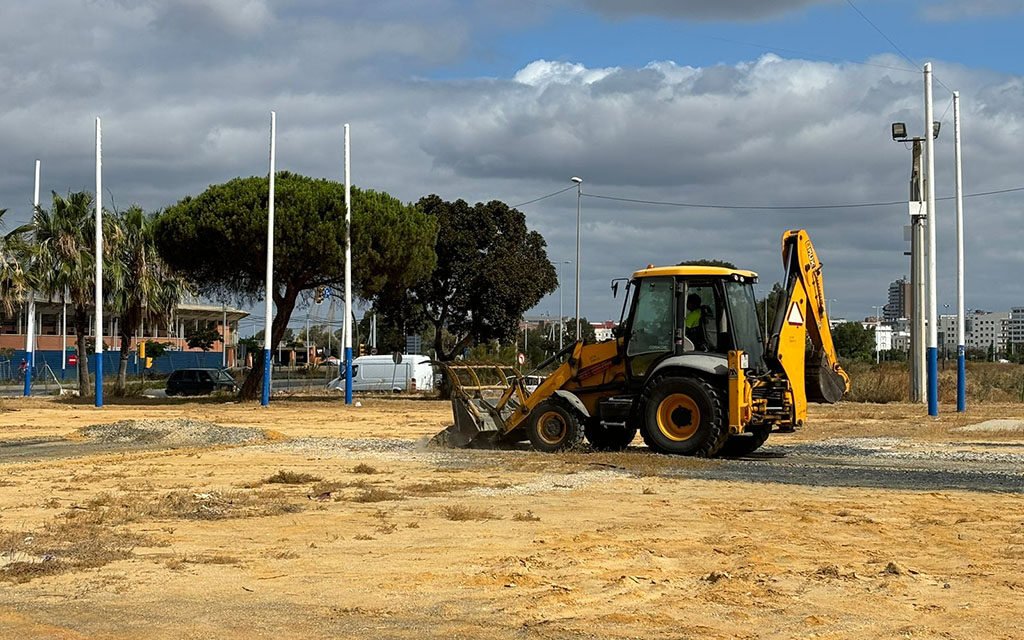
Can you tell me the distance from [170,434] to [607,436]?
960cm

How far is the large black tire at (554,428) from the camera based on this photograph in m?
20.4

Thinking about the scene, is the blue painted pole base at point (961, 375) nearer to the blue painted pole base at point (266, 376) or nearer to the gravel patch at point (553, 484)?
the gravel patch at point (553, 484)

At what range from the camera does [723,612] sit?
8422 millimetres

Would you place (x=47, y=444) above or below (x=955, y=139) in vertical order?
below

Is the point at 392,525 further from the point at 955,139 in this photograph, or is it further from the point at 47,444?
the point at 955,139

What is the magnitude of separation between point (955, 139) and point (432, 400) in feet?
71.3

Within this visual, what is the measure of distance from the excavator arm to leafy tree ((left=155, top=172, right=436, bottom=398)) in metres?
24.7

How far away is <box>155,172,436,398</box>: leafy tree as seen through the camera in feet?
141

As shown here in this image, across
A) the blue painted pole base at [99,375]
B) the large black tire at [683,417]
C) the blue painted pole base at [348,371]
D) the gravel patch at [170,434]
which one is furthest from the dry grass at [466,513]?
the blue painted pole base at [99,375]

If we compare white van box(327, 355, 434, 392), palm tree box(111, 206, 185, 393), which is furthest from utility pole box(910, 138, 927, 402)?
palm tree box(111, 206, 185, 393)

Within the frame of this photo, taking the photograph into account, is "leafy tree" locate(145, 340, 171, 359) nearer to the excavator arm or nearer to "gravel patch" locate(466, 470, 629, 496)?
the excavator arm

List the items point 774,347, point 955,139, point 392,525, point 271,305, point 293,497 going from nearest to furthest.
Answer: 1. point 392,525
2. point 293,497
3. point 774,347
4. point 955,139
5. point 271,305

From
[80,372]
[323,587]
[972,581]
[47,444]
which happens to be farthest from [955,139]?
[80,372]

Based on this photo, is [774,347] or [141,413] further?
[141,413]
